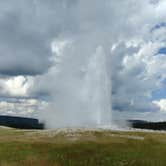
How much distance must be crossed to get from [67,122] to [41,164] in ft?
339

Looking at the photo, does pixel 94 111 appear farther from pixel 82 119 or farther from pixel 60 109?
pixel 60 109

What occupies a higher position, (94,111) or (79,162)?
(94,111)

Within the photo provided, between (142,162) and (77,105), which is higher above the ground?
(77,105)

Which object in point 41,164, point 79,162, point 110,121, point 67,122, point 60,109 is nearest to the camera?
point 41,164

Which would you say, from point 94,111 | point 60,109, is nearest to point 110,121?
point 94,111

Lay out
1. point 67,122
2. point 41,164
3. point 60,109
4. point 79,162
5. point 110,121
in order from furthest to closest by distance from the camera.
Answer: point 60,109
point 67,122
point 110,121
point 79,162
point 41,164

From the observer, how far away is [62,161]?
27.0 meters

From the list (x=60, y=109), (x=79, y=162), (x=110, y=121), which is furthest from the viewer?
(x=60, y=109)

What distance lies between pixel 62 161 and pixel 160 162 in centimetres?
699

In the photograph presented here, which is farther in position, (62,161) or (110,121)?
(110,121)

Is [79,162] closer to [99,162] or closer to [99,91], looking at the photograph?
[99,162]

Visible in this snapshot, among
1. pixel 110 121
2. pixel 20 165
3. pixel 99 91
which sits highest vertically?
pixel 99 91

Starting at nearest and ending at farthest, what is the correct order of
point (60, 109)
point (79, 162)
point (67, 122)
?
1. point (79, 162)
2. point (67, 122)
3. point (60, 109)

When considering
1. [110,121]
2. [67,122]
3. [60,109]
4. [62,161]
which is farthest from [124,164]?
[60,109]
